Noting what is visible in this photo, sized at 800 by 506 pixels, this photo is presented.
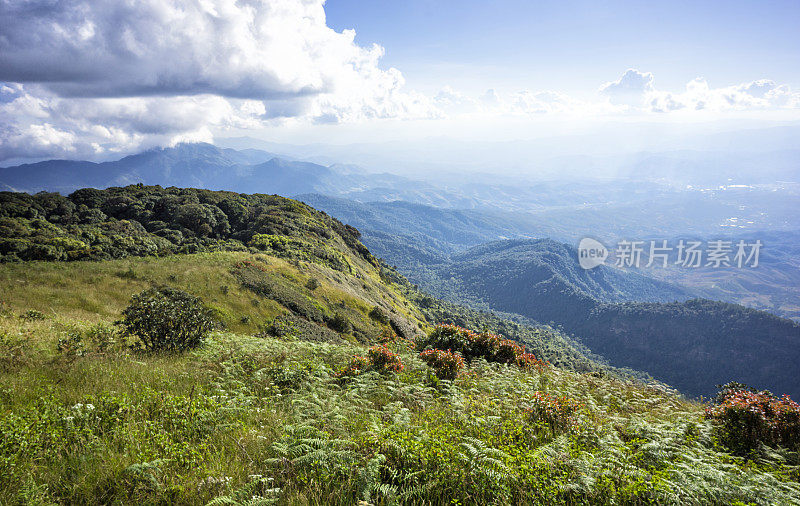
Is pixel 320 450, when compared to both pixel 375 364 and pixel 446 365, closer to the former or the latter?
pixel 375 364

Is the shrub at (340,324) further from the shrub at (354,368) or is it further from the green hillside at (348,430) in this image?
the shrub at (354,368)

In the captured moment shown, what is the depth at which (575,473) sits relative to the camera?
4547 mm

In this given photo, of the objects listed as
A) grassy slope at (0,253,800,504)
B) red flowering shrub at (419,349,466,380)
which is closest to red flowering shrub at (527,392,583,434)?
grassy slope at (0,253,800,504)

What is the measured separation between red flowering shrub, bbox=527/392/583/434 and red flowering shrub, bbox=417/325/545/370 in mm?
5247

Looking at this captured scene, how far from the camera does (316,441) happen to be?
15.1ft

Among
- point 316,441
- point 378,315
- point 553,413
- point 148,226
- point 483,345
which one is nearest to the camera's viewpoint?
point 316,441

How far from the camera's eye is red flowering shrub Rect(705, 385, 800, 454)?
6.44 m

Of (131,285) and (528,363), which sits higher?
(131,285)

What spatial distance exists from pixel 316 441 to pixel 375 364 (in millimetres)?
5118

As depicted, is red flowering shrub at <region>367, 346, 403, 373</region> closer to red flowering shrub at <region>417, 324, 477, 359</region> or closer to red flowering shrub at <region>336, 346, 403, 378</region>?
red flowering shrub at <region>336, 346, 403, 378</region>

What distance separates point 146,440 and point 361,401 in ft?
10.8

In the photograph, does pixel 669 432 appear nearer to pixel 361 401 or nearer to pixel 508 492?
pixel 508 492

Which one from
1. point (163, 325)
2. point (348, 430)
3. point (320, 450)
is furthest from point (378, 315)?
point (320, 450)

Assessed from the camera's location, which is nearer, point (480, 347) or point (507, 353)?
point (507, 353)
